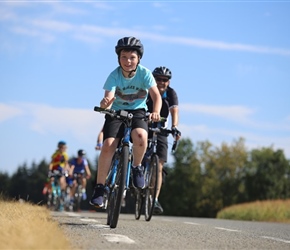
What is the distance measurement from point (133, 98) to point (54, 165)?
45.9ft

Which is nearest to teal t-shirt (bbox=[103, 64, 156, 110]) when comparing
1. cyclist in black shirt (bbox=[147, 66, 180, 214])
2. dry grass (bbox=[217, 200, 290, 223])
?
cyclist in black shirt (bbox=[147, 66, 180, 214])

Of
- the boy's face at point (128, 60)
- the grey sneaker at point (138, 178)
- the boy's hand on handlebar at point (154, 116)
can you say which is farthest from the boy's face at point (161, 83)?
the boy's hand on handlebar at point (154, 116)

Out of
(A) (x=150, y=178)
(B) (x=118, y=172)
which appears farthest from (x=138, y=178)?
(A) (x=150, y=178)

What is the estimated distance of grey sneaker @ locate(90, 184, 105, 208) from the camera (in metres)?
10.2

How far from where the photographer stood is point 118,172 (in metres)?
10.4

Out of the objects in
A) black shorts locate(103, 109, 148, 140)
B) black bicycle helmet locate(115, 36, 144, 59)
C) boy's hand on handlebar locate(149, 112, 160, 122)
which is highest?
black bicycle helmet locate(115, 36, 144, 59)

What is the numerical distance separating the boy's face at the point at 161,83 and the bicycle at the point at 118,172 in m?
3.57

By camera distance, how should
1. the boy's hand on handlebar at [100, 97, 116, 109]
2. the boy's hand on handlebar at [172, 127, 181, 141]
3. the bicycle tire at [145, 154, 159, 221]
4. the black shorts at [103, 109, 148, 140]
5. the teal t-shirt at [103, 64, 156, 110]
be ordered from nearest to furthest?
the boy's hand on handlebar at [100, 97, 116, 109], the black shorts at [103, 109, 148, 140], the teal t-shirt at [103, 64, 156, 110], the bicycle tire at [145, 154, 159, 221], the boy's hand on handlebar at [172, 127, 181, 141]

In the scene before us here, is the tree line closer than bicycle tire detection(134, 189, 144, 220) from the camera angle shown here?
No

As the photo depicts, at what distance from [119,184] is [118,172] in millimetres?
304

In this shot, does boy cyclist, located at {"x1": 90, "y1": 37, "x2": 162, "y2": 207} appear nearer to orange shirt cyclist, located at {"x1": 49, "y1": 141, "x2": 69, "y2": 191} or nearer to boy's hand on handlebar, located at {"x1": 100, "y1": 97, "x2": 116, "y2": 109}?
boy's hand on handlebar, located at {"x1": 100, "y1": 97, "x2": 116, "y2": 109}

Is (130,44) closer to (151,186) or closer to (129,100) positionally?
(129,100)

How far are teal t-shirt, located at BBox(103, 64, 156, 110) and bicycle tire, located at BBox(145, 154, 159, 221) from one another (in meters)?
2.29

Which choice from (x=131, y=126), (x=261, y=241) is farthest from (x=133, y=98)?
(x=261, y=241)
